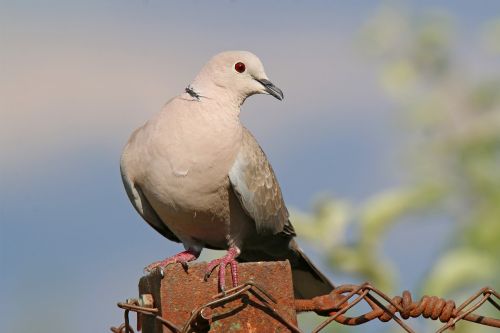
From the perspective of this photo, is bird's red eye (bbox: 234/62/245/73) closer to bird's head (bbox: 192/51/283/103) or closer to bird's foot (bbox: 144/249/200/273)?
bird's head (bbox: 192/51/283/103)

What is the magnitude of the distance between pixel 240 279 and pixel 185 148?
129 cm

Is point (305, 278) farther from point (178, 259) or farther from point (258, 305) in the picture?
point (258, 305)

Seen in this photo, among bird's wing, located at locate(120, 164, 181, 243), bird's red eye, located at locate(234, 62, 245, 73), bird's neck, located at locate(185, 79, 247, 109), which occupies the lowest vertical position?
bird's wing, located at locate(120, 164, 181, 243)

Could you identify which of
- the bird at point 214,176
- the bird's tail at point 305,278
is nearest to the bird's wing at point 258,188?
the bird at point 214,176

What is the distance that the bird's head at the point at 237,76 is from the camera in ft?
15.6

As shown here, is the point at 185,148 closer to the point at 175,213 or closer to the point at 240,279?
the point at 175,213

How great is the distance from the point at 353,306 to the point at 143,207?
1949 millimetres

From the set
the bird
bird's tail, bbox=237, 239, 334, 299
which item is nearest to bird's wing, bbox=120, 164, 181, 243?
the bird

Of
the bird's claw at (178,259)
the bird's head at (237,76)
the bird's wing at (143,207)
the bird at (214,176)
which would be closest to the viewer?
the bird's claw at (178,259)

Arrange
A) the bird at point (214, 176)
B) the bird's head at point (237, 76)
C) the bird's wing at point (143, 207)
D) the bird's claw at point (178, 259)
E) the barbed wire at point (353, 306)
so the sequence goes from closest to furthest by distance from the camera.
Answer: the barbed wire at point (353, 306) < the bird's claw at point (178, 259) < the bird at point (214, 176) < the bird's wing at point (143, 207) < the bird's head at point (237, 76)

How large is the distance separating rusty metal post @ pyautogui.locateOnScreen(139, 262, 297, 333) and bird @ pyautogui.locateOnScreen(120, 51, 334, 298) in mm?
882

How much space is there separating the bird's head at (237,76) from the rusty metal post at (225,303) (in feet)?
6.27

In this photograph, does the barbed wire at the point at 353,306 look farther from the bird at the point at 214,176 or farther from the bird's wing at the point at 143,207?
the bird's wing at the point at 143,207

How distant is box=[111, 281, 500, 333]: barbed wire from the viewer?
9.12 feet
